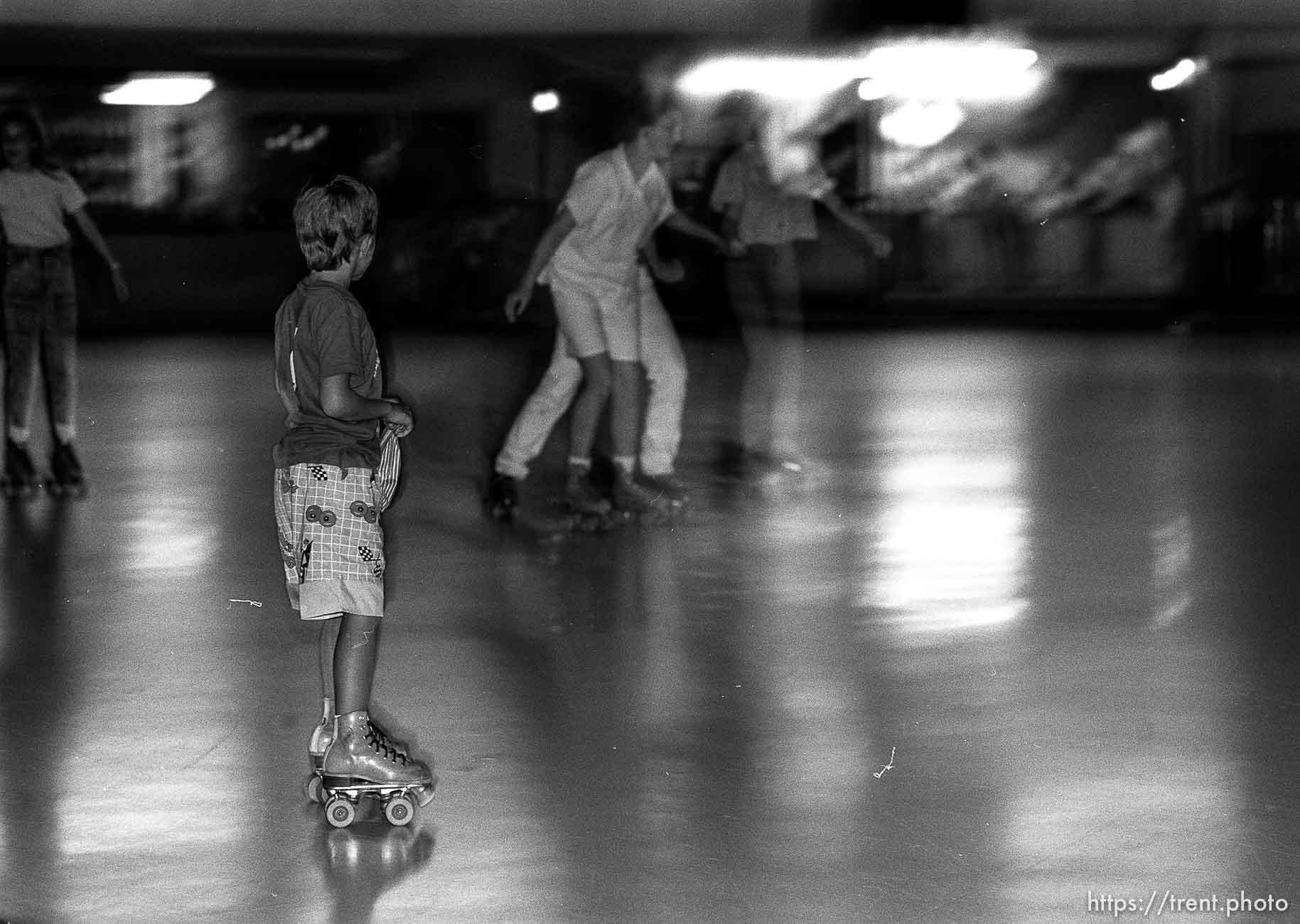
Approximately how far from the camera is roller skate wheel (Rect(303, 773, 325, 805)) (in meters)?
3.92

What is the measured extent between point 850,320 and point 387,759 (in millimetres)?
18786

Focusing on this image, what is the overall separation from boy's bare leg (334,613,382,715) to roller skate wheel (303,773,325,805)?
0.62 ft

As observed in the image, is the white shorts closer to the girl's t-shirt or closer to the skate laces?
the girl's t-shirt

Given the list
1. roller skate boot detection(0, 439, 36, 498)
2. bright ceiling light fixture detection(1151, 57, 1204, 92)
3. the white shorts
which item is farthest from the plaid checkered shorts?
bright ceiling light fixture detection(1151, 57, 1204, 92)

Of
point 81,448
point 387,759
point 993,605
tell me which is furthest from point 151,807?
point 81,448

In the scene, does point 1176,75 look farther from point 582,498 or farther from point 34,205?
point 34,205

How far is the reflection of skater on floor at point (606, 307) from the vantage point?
7309mm

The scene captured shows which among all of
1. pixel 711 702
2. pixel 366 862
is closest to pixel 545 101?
pixel 711 702

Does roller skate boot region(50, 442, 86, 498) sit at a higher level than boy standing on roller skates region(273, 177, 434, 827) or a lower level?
lower

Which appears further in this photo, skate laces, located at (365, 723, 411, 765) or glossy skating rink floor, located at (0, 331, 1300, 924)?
skate laces, located at (365, 723, 411, 765)

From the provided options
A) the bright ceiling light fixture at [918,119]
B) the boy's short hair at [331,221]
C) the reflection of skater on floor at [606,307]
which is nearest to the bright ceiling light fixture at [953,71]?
the bright ceiling light fixture at [918,119]

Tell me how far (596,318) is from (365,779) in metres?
3.84

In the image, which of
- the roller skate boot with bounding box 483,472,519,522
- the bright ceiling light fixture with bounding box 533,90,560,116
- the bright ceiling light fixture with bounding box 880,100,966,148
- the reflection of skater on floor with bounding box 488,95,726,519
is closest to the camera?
the reflection of skater on floor with bounding box 488,95,726,519

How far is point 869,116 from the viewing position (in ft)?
74.9
